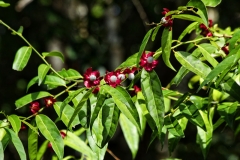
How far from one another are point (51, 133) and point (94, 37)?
3051 millimetres

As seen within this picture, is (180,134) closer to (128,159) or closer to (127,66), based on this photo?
(127,66)

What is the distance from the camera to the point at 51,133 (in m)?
1.01

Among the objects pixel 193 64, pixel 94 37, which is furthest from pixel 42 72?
pixel 94 37

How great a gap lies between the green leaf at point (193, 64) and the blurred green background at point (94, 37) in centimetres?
199

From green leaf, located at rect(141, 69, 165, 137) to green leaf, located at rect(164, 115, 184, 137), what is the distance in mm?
149

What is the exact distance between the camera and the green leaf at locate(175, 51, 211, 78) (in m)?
0.94

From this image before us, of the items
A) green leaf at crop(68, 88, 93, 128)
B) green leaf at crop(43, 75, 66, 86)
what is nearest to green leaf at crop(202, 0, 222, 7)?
green leaf at crop(68, 88, 93, 128)

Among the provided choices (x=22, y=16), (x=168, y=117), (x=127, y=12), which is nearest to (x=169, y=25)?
(x=168, y=117)

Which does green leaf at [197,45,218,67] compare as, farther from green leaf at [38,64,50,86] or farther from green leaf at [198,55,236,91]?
green leaf at [38,64,50,86]

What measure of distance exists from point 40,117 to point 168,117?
284 millimetres

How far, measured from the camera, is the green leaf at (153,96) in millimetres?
878

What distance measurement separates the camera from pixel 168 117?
42.1 inches

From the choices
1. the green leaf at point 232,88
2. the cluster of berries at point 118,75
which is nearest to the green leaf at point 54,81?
the cluster of berries at point 118,75

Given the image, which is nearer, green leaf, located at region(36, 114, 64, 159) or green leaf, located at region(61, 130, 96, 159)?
green leaf, located at region(36, 114, 64, 159)
